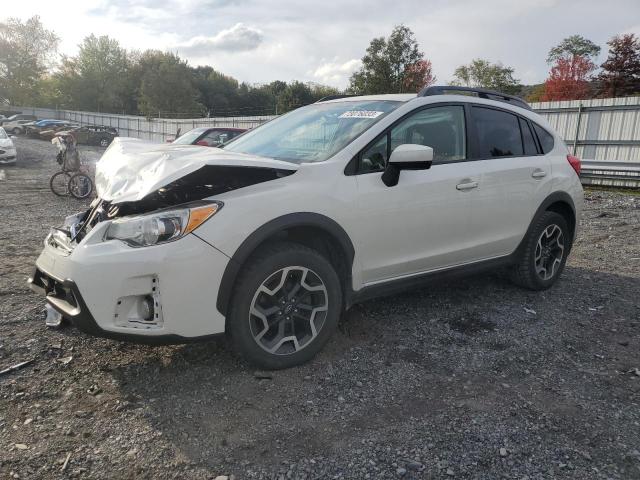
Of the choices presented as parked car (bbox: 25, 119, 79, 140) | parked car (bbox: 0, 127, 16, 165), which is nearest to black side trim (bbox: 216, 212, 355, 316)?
parked car (bbox: 0, 127, 16, 165)

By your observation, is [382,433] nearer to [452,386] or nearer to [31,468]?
[452,386]

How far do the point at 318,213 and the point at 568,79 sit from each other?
43.1 m

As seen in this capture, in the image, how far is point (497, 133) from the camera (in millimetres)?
4336

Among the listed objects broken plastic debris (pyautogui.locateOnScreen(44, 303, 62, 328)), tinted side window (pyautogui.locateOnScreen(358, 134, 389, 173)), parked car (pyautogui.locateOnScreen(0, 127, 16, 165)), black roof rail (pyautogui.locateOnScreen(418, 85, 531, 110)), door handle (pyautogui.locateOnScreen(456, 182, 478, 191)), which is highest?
black roof rail (pyautogui.locateOnScreen(418, 85, 531, 110))

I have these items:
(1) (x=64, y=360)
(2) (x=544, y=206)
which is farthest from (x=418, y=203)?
(1) (x=64, y=360)

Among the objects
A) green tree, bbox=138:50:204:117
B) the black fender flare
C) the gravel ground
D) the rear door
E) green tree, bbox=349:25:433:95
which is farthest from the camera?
green tree, bbox=138:50:204:117

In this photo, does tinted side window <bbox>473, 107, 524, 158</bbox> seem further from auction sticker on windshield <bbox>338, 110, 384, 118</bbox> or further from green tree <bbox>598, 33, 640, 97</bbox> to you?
green tree <bbox>598, 33, 640, 97</bbox>

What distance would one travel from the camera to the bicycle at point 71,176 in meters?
11.2

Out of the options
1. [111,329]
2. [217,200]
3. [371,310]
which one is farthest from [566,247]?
[111,329]

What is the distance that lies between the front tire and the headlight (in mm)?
409

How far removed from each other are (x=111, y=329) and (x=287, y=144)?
1848 mm

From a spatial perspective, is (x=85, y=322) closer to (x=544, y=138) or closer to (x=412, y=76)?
(x=544, y=138)

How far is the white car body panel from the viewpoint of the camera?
104 inches

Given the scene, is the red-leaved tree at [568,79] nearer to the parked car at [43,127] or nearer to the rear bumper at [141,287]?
the parked car at [43,127]
